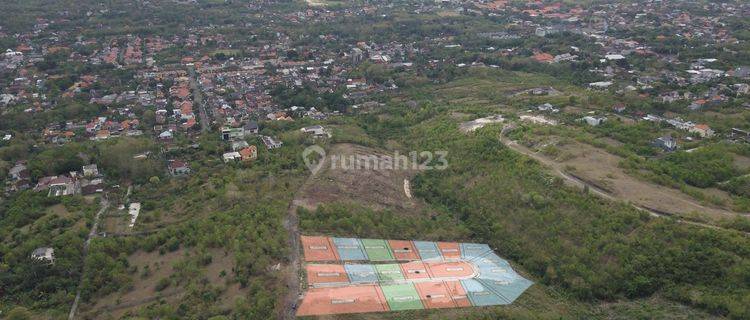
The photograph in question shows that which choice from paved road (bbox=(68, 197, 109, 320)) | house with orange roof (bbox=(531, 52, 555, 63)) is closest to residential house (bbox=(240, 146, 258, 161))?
paved road (bbox=(68, 197, 109, 320))

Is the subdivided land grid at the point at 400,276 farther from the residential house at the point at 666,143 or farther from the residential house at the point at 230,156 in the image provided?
the residential house at the point at 666,143

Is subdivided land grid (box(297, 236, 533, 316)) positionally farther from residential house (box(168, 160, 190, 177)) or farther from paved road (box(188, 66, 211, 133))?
paved road (box(188, 66, 211, 133))

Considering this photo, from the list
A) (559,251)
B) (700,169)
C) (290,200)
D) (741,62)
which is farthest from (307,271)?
(741,62)

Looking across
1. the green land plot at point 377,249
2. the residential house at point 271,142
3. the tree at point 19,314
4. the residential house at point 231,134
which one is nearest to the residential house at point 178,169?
the residential house at point 231,134

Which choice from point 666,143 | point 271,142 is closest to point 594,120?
point 666,143

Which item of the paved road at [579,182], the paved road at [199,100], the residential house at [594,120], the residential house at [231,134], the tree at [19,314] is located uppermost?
the paved road at [579,182]

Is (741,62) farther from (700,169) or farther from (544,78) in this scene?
(700,169)
